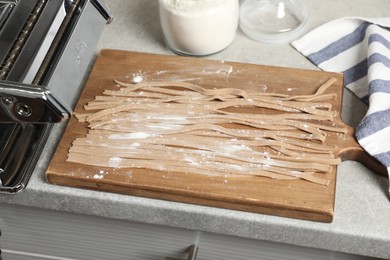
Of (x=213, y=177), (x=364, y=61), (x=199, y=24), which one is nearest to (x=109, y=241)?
(x=213, y=177)

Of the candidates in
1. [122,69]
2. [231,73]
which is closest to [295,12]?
[231,73]

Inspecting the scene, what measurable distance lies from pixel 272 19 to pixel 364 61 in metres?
0.17

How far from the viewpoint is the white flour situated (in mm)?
859

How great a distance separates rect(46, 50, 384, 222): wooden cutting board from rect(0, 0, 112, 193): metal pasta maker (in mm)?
57

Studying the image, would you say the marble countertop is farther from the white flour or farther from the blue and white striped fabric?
the white flour

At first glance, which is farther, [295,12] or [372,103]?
[295,12]

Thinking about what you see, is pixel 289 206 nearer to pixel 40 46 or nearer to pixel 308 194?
pixel 308 194

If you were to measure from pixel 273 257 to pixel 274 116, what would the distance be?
19 centimetres

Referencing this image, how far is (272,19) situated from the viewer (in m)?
0.98

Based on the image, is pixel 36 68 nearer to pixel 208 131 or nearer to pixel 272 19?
pixel 208 131

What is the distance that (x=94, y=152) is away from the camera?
31.1 inches

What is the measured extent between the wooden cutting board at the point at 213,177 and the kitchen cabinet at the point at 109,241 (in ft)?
0.28

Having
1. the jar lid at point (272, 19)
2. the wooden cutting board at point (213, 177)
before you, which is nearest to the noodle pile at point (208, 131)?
the wooden cutting board at point (213, 177)

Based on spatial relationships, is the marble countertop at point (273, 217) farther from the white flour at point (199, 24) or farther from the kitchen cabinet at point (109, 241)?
the white flour at point (199, 24)
